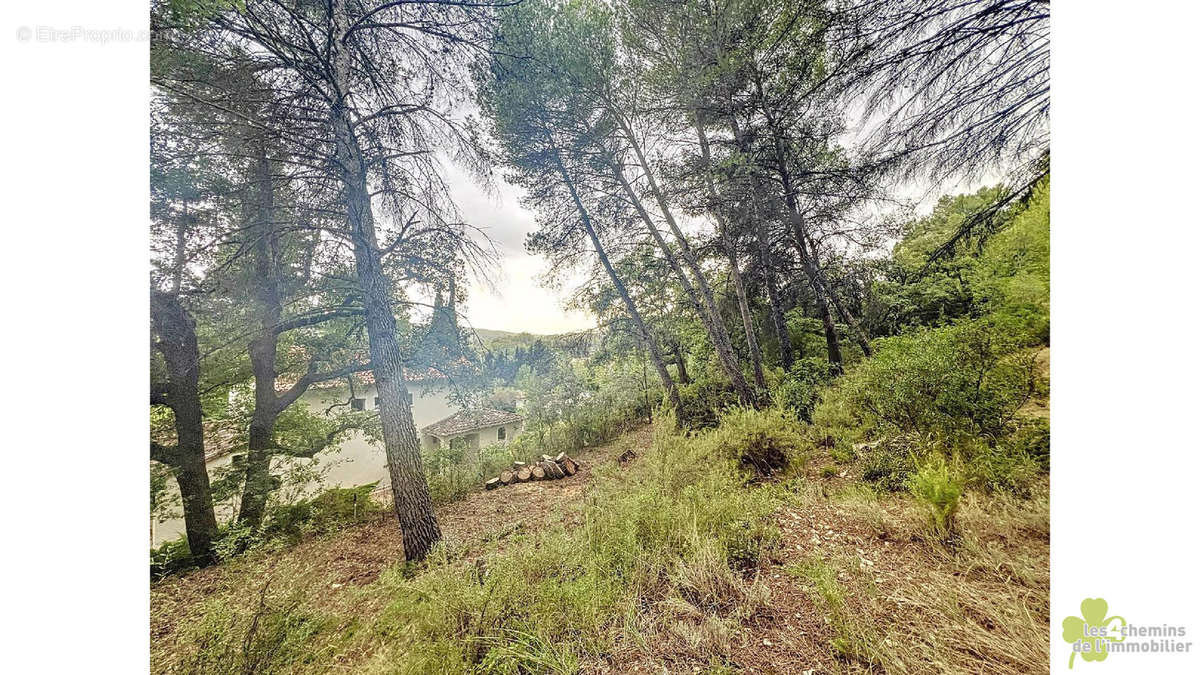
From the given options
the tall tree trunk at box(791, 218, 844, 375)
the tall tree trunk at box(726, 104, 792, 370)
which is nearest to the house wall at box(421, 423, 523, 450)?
the tall tree trunk at box(726, 104, 792, 370)

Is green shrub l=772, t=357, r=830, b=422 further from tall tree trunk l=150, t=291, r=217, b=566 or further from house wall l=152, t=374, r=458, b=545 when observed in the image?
tall tree trunk l=150, t=291, r=217, b=566

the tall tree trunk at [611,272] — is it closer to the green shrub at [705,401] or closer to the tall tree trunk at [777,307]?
the green shrub at [705,401]

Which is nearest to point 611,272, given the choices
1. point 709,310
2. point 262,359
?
point 709,310

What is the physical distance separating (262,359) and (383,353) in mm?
2378
